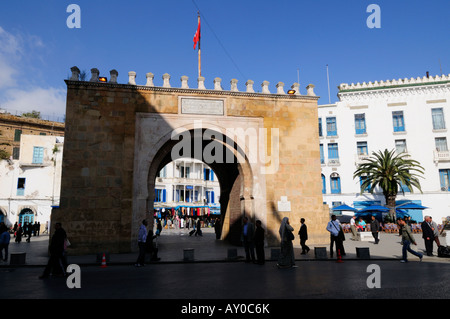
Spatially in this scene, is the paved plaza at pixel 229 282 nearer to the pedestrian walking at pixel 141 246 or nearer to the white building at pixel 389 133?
the pedestrian walking at pixel 141 246

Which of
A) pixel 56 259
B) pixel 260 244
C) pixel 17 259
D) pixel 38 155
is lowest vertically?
pixel 17 259

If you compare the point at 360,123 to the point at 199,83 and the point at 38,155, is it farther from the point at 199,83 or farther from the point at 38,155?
the point at 38,155

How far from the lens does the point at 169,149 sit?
52.7ft

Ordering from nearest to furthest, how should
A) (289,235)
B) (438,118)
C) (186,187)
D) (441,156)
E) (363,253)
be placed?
1. (289,235)
2. (363,253)
3. (441,156)
4. (438,118)
5. (186,187)

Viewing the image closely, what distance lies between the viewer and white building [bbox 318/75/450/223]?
2967cm

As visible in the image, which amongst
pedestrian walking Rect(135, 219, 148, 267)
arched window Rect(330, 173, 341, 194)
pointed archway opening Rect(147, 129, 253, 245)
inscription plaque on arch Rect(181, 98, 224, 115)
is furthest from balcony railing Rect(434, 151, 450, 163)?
pedestrian walking Rect(135, 219, 148, 267)

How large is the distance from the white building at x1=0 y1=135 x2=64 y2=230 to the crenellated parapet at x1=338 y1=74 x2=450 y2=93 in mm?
30922

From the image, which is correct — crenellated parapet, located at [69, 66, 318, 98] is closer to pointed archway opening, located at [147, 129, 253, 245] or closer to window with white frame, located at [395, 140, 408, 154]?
pointed archway opening, located at [147, 129, 253, 245]

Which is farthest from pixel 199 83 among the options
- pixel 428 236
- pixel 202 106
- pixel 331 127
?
pixel 331 127

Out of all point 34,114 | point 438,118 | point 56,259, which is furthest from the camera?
point 34,114

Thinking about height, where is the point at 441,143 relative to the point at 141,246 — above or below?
above

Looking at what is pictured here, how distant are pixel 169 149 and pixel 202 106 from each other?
276cm

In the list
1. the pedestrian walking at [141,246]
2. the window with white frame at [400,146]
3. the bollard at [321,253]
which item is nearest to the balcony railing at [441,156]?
the window with white frame at [400,146]

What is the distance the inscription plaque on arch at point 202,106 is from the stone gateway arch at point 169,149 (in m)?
0.05
